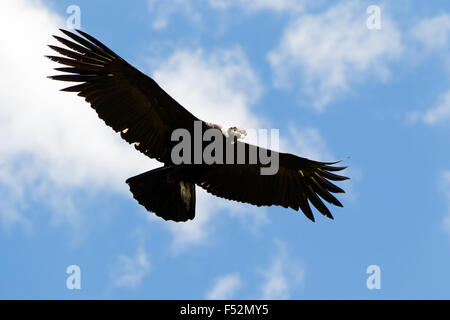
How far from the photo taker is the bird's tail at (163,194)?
10.5 metres

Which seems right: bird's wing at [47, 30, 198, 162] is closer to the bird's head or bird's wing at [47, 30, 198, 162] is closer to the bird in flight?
the bird in flight

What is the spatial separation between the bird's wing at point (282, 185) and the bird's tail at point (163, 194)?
68cm

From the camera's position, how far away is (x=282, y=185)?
1160 cm

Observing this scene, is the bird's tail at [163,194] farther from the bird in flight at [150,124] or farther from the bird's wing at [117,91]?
the bird's wing at [117,91]

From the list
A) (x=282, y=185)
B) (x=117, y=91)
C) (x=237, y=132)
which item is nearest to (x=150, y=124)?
(x=117, y=91)

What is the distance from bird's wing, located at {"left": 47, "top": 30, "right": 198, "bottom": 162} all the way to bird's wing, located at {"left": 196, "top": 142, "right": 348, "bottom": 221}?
48.4 inches

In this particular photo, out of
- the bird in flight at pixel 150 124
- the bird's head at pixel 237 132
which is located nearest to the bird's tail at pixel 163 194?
the bird in flight at pixel 150 124

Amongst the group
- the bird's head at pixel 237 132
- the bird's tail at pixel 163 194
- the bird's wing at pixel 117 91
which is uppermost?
the bird's wing at pixel 117 91

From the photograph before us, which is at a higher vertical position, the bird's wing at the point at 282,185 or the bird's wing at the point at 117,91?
the bird's wing at the point at 117,91

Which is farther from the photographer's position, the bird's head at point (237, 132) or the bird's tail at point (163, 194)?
the bird's tail at point (163, 194)

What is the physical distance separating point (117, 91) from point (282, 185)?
2.82 m

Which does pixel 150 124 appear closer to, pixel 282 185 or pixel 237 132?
pixel 237 132
